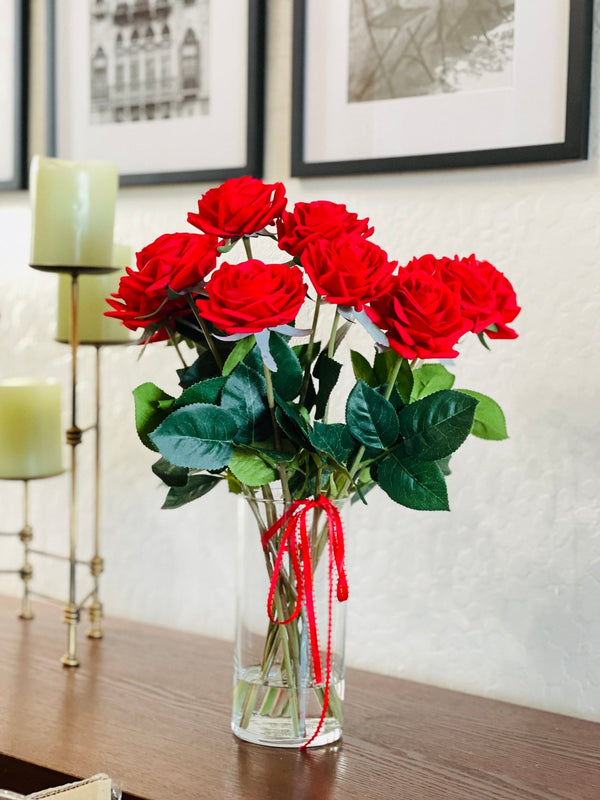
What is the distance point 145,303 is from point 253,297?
15 cm

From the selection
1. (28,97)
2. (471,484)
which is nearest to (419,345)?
(471,484)

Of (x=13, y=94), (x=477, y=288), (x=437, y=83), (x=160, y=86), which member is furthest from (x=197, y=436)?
(x=13, y=94)

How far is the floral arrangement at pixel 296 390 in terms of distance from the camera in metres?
0.77

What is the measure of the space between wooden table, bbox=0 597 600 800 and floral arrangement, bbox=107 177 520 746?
54 mm

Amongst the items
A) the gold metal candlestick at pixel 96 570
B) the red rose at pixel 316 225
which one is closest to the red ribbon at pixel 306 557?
the red rose at pixel 316 225

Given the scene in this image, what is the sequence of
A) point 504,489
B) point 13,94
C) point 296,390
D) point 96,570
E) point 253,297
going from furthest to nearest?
point 13,94 → point 96,570 → point 504,489 → point 296,390 → point 253,297

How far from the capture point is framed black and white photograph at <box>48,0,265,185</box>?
122cm

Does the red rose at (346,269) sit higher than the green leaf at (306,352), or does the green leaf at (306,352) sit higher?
the red rose at (346,269)

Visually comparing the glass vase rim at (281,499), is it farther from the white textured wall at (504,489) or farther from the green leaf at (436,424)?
the white textured wall at (504,489)

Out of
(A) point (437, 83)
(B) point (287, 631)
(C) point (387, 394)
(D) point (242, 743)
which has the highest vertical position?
(A) point (437, 83)

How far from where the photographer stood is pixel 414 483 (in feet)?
2.68

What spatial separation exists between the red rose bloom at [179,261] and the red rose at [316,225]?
0.07 metres

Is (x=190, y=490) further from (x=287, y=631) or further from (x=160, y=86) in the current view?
(x=160, y=86)

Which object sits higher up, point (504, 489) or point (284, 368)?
point (284, 368)
